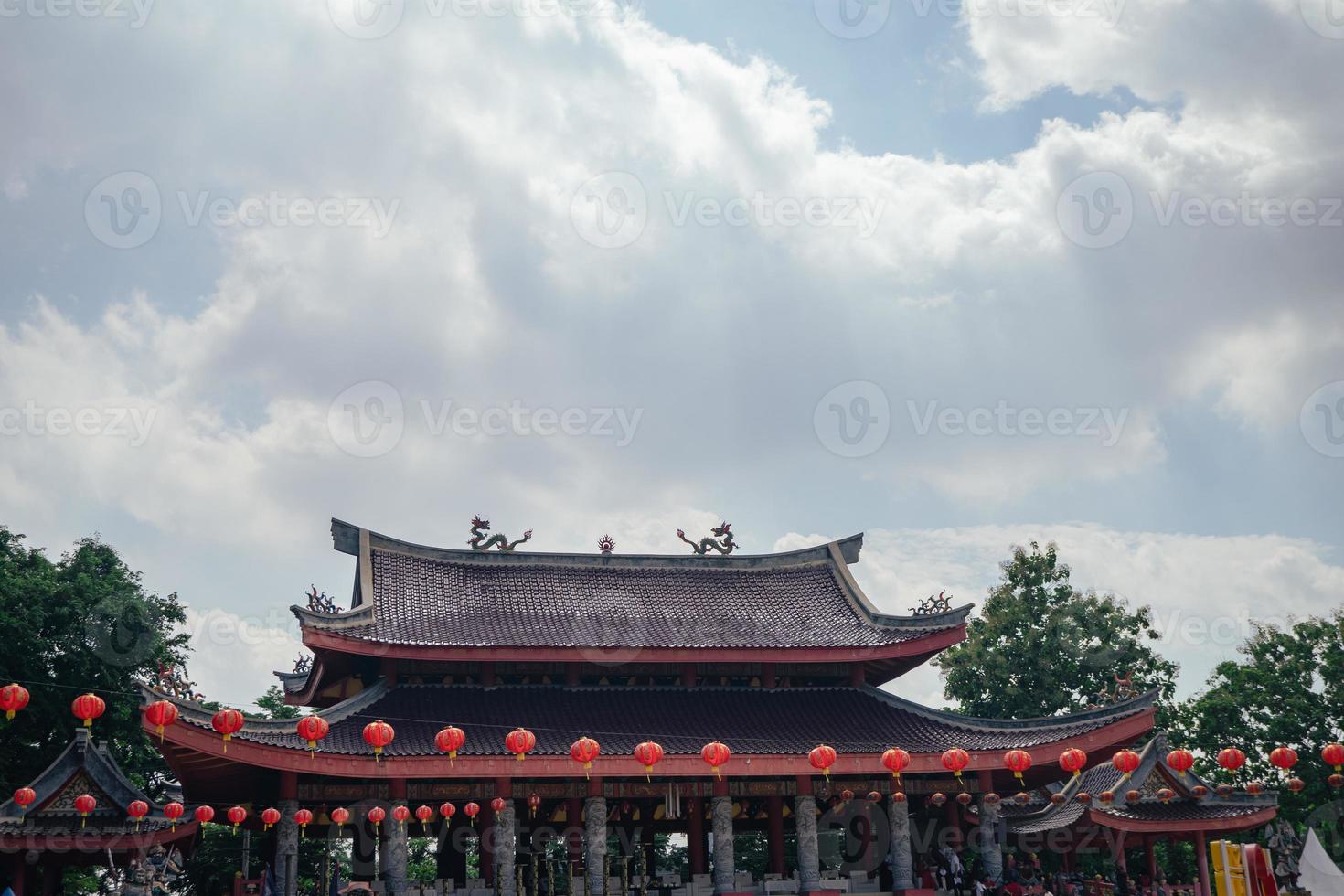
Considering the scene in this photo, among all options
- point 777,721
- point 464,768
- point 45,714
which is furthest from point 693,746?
point 45,714

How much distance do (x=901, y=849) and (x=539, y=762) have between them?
8.58 meters

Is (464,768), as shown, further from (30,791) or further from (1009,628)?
(1009,628)

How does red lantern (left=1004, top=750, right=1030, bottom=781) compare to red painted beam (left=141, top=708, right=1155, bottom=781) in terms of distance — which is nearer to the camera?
red painted beam (left=141, top=708, right=1155, bottom=781)

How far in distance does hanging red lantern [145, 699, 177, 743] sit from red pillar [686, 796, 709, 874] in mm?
11693

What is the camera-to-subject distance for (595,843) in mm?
22703

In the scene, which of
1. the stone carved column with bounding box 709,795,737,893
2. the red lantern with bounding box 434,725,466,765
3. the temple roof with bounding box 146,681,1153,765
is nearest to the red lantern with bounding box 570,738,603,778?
the temple roof with bounding box 146,681,1153,765

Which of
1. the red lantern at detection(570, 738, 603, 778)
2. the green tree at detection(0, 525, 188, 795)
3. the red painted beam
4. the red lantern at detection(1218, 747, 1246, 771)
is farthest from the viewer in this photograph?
the green tree at detection(0, 525, 188, 795)

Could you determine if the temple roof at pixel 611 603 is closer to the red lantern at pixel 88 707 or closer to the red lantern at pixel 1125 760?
the red lantern at pixel 88 707

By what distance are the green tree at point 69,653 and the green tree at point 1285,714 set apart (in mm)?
37488

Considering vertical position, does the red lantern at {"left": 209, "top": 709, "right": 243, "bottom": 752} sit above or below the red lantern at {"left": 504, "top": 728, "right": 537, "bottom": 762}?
above

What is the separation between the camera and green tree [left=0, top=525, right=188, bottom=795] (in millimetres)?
33281

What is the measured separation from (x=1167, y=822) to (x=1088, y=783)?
5.02 m

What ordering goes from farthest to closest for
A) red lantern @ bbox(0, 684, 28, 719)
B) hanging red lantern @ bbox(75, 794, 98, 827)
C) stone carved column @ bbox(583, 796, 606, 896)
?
hanging red lantern @ bbox(75, 794, 98, 827) → stone carved column @ bbox(583, 796, 606, 896) → red lantern @ bbox(0, 684, 28, 719)

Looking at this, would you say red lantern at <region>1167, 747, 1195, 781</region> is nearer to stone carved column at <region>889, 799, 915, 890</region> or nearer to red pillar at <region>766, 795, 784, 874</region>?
stone carved column at <region>889, 799, 915, 890</region>
